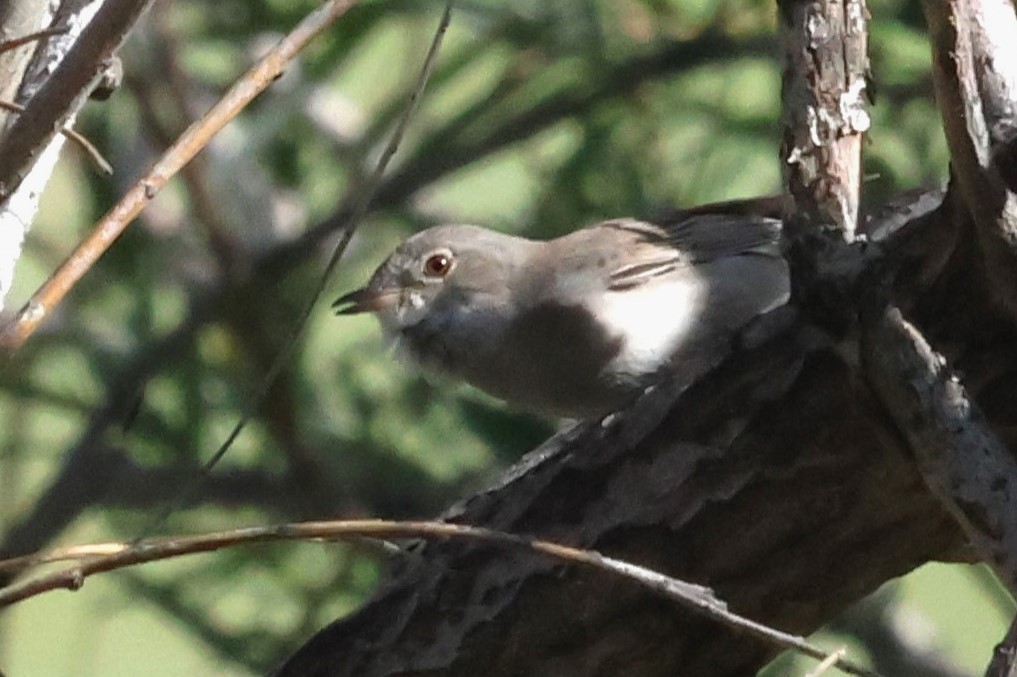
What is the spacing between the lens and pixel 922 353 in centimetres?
185

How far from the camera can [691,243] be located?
3.62 meters

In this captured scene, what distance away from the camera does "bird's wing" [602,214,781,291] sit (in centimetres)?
354

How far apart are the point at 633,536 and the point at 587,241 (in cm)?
165

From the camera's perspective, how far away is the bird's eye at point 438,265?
153 inches

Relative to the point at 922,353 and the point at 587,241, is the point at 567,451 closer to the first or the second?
the point at 922,353

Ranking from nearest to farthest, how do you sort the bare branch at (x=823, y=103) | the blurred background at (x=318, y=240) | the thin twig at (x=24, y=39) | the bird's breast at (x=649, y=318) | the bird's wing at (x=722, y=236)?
the thin twig at (x=24, y=39), the bare branch at (x=823, y=103), the bird's breast at (x=649, y=318), the bird's wing at (x=722, y=236), the blurred background at (x=318, y=240)

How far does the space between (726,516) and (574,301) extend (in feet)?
5.25

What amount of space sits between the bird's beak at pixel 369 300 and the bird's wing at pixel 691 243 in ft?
1.67

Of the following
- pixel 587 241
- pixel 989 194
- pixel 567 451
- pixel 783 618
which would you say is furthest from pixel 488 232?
pixel 989 194

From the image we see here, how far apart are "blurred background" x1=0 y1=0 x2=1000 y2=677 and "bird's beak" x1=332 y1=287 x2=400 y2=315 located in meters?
0.13

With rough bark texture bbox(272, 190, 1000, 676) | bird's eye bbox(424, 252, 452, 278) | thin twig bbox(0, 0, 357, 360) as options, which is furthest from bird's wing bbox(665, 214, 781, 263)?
thin twig bbox(0, 0, 357, 360)

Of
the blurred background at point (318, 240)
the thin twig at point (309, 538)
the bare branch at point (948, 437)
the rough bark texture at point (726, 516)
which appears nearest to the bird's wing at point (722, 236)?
the blurred background at point (318, 240)

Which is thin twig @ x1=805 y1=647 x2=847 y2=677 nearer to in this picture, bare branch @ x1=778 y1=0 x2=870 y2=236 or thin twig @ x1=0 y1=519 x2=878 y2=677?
thin twig @ x1=0 y1=519 x2=878 y2=677

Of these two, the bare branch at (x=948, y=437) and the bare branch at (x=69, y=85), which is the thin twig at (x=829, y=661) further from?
the bare branch at (x=69, y=85)
